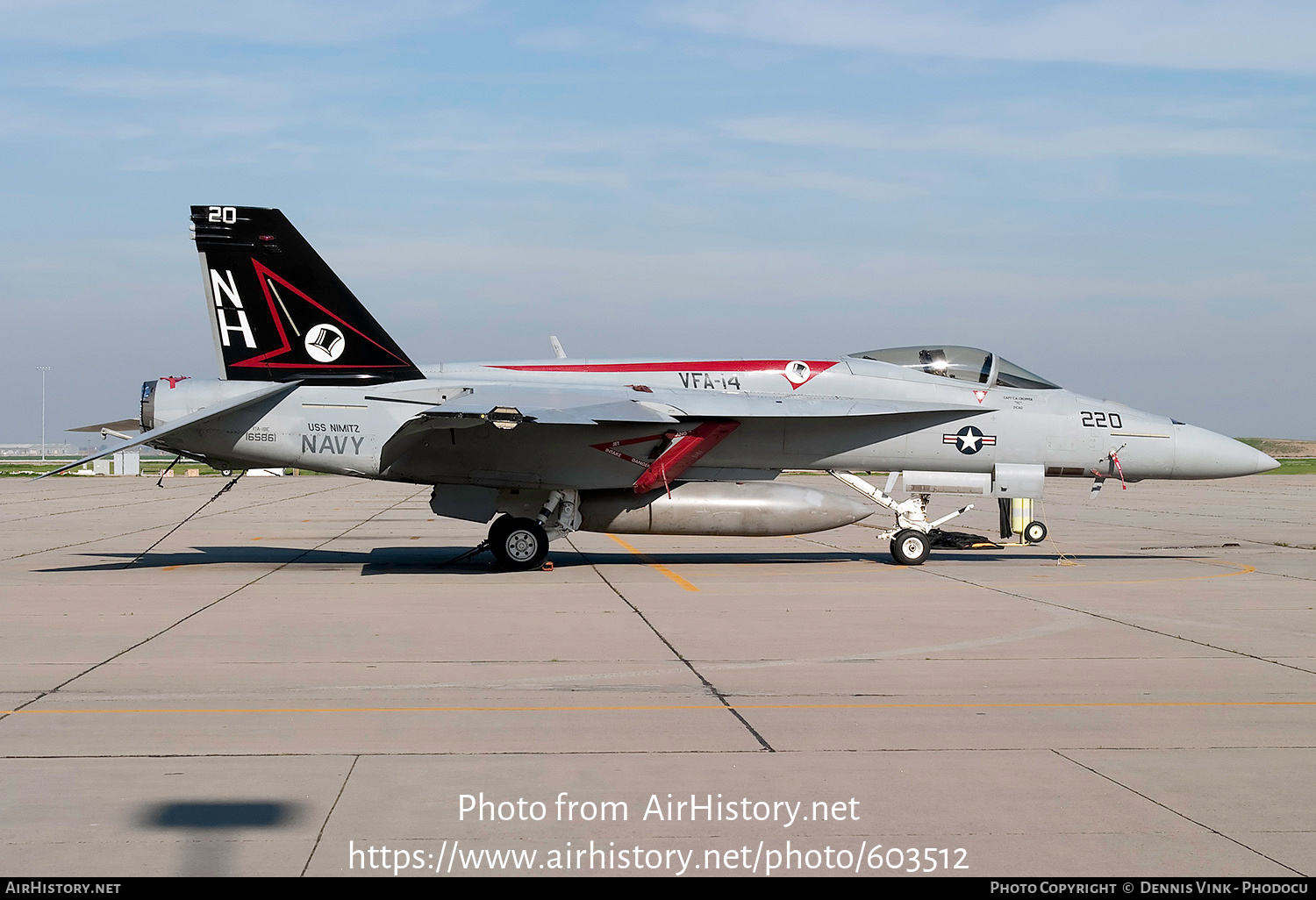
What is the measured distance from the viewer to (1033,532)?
1936 centimetres

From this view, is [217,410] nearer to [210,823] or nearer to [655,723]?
[655,723]

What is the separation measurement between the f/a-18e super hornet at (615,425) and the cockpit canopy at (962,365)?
3 centimetres

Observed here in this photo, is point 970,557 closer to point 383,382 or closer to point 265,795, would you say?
point 383,382

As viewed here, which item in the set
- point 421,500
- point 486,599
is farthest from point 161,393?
point 421,500

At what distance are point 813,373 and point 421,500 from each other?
24.8 m

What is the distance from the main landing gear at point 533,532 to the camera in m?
14.3

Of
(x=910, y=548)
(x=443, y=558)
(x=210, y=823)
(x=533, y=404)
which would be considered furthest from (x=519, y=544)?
(x=210, y=823)

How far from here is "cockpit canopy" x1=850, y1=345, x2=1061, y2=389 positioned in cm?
1514

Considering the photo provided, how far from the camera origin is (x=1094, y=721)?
250 inches

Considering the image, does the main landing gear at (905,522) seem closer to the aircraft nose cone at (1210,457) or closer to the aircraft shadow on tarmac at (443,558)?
the aircraft shadow on tarmac at (443,558)

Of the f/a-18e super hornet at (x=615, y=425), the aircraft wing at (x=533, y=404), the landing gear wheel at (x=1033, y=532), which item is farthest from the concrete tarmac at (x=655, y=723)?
the landing gear wheel at (x=1033, y=532)

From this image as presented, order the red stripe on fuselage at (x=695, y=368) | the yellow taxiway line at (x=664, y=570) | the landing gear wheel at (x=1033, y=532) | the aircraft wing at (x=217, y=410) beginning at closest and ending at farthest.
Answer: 1. the yellow taxiway line at (x=664, y=570)
2. the aircraft wing at (x=217, y=410)
3. the red stripe on fuselage at (x=695, y=368)
4. the landing gear wheel at (x=1033, y=532)

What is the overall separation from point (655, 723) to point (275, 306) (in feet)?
32.5

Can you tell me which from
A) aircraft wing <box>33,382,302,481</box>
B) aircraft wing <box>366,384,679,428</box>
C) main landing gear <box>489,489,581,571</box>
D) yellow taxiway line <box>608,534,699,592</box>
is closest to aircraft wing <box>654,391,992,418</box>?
aircraft wing <box>366,384,679,428</box>
